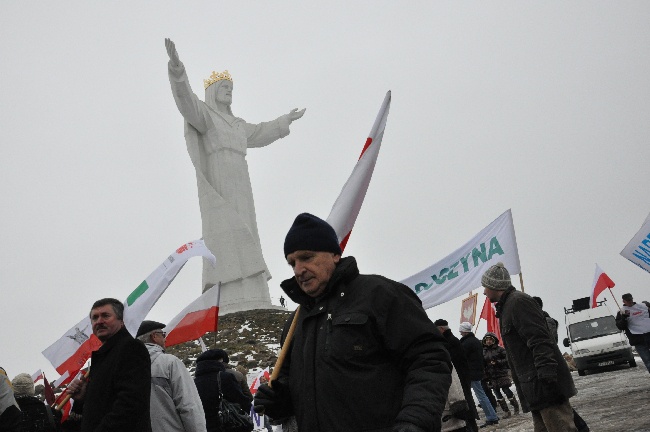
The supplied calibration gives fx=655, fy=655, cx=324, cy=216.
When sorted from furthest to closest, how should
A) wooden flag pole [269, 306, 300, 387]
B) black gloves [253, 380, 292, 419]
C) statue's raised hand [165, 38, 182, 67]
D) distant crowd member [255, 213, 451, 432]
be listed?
1. statue's raised hand [165, 38, 182, 67]
2. wooden flag pole [269, 306, 300, 387]
3. black gloves [253, 380, 292, 419]
4. distant crowd member [255, 213, 451, 432]

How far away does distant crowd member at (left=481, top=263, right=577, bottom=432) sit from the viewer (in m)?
4.54

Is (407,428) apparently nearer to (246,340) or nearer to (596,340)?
(596,340)

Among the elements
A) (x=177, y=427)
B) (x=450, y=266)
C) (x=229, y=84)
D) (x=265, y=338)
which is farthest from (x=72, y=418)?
(x=229, y=84)

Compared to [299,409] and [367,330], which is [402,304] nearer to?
[367,330]

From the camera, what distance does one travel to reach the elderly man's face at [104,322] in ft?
13.4

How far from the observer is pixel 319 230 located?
109 inches

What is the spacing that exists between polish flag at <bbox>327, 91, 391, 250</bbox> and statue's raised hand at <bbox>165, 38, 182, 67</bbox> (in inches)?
737

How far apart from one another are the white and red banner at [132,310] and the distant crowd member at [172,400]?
1.64m

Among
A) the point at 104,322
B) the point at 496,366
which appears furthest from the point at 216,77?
the point at 104,322

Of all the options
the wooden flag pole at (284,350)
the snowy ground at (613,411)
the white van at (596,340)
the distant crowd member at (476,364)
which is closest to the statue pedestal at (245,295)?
the white van at (596,340)

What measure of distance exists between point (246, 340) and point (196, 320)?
1386 centimetres

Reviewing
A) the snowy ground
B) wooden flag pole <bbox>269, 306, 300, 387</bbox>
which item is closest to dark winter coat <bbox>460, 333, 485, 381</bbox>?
the snowy ground

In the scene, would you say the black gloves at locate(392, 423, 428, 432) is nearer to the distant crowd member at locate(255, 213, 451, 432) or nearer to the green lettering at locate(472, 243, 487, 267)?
the distant crowd member at locate(255, 213, 451, 432)

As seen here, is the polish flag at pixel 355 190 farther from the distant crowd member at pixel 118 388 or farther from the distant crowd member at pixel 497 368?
the distant crowd member at pixel 497 368
